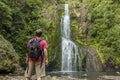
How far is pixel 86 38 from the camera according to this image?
113 ft

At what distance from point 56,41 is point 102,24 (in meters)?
6.38

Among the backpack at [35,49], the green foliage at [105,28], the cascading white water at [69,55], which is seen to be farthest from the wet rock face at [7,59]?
the green foliage at [105,28]

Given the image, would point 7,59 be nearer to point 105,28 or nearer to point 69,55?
point 69,55

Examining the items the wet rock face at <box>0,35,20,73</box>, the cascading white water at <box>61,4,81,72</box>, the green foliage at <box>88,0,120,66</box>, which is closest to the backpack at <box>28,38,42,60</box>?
the wet rock face at <box>0,35,20,73</box>

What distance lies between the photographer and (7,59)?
855 inches


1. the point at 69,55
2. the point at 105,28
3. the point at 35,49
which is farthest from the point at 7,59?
the point at 105,28

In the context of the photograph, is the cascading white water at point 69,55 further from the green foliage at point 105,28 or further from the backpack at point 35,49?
the backpack at point 35,49

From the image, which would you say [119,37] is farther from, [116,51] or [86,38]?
[86,38]

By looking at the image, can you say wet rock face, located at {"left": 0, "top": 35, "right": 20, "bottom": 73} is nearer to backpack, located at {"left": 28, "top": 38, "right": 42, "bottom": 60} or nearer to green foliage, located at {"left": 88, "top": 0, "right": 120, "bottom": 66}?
backpack, located at {"left": 28, "top": 38, "right": 42, "bottom": 60}

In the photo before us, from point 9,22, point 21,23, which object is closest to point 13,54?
point 9,22

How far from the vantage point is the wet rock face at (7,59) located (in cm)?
2114

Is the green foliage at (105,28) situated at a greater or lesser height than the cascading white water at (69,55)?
greater

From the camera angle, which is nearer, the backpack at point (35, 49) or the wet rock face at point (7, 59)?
the backpack at point (35, 49)

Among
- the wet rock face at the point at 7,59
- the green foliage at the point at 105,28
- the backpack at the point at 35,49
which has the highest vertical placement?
the green foliage at the point at 105,28
